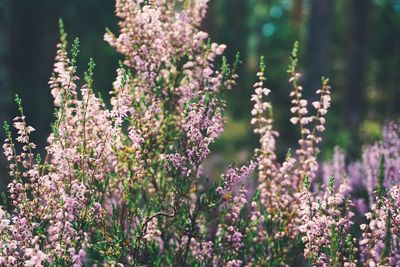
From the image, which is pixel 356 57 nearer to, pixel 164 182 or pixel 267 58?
pixel 267 58

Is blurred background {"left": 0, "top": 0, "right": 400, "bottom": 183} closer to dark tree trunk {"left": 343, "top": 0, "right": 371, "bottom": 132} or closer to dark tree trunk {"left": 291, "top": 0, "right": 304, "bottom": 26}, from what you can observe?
dark tree trunk {"left": 343, "top": 0, "right": 371, "bottom": 132}

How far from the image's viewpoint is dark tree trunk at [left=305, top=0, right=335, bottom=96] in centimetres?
1351

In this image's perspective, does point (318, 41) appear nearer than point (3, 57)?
No

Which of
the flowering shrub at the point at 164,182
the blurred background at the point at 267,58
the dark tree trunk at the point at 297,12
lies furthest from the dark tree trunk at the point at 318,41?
the dark tree trunk at the point at 297,12

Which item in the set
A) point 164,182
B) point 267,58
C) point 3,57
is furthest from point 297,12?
point 164,182

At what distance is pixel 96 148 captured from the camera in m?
4.57

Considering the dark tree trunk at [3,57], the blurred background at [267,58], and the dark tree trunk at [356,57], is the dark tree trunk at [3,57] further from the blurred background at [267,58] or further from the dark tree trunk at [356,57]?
the dark tree trunk at [356,57]

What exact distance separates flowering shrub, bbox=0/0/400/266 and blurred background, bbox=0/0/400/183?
6136 mm

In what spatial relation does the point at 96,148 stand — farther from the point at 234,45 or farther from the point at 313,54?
the point at 234,45

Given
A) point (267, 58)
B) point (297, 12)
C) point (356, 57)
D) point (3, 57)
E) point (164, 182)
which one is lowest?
point (164, 182)

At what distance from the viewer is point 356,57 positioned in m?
17.4

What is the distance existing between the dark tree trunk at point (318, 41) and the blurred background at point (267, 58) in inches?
0.9

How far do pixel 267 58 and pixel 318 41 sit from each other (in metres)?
8.95

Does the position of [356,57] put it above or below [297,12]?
below
